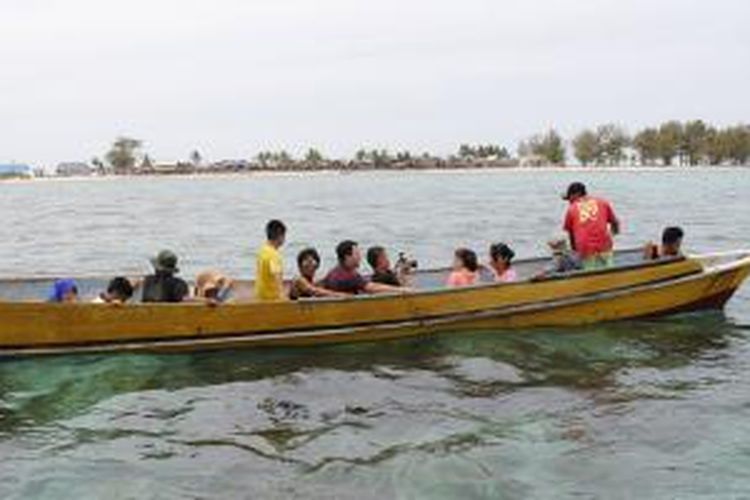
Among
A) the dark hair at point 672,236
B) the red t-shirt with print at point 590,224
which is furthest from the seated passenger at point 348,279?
the dark hair at point 672,236

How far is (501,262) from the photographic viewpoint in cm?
1560

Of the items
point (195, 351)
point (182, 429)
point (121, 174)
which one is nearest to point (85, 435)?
point (182, 429)

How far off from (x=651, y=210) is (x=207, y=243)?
81.3 feet

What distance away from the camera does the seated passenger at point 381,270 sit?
1534 cm

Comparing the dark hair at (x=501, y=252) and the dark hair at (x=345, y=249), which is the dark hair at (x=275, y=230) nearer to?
the dark hair at (x=345, y=249)

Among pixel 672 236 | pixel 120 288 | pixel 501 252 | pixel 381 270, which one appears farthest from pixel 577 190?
pixel 120 288

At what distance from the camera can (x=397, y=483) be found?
973cm

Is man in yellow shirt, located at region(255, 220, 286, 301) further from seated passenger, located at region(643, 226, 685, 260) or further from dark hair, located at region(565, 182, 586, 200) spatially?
seated passenger, located at region(643, 226, 685, 260)

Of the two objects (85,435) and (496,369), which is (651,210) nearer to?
(496,369)

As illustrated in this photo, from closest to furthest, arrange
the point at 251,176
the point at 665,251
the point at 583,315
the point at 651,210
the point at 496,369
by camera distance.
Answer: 1. the point at 496,369
2. the point at 583,315
3. the point at 665,251
4. the point at 651,210
5. the point at 251,176

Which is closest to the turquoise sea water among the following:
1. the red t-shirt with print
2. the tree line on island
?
the red t-shirt with print

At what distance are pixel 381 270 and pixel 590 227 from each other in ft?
10.0

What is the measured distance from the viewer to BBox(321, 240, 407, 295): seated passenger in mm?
14812

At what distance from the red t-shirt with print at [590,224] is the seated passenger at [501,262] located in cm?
115
